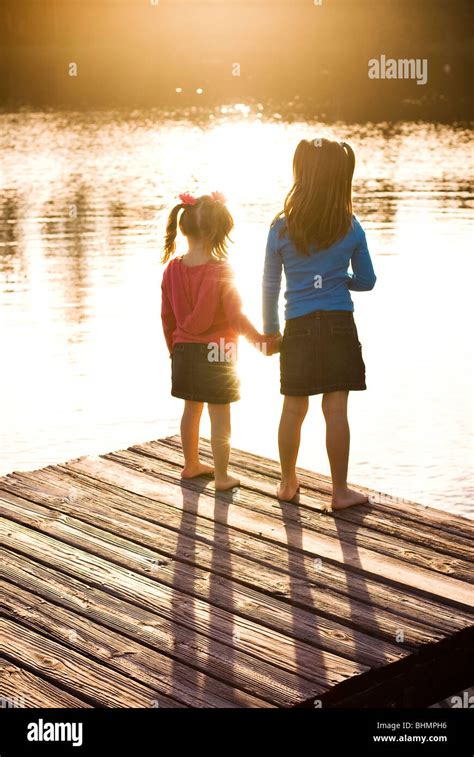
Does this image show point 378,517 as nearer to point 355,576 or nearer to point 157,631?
point 355,576

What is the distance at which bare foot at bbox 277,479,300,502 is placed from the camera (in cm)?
530

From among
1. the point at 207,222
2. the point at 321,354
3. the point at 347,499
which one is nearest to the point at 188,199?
the point at 207,222

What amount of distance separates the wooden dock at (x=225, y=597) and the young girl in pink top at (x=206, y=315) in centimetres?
47

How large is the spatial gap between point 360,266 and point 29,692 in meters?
2.27

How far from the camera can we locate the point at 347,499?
17.0 feet

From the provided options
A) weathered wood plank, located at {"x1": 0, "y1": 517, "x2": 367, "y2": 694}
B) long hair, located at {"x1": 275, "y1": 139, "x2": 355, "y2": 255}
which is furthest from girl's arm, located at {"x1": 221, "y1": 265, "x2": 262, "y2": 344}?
weathered wood plank, located at {"x1": 0, "y1": 517, "x2": 367, "y2": 694}

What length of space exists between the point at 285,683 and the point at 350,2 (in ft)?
283

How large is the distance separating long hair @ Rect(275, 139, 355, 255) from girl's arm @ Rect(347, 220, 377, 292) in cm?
12

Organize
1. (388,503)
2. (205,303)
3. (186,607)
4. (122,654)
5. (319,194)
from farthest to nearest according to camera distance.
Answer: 1. (388,503)
2. (205,303)
3. (319,194)
4. (186,607)
5. (122,654)

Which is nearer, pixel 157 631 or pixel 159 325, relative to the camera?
pixel 157 631

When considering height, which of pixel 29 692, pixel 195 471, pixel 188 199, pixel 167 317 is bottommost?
pixel 29 692

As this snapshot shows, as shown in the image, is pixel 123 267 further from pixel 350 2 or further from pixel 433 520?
pixel 350 2

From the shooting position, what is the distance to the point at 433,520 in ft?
16.7

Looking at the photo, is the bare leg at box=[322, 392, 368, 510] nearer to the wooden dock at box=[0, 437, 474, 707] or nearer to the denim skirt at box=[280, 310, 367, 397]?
the denim skirt at box=[280, 310, 367, 397]
